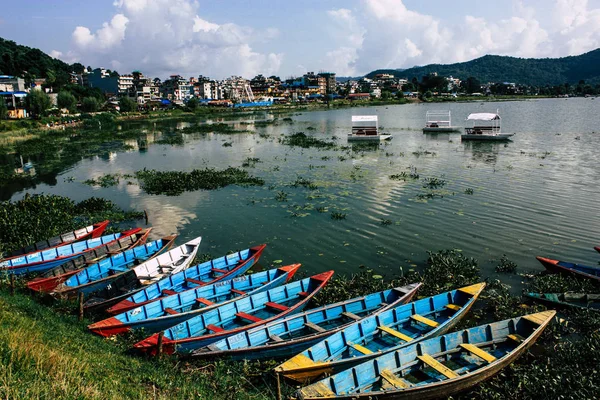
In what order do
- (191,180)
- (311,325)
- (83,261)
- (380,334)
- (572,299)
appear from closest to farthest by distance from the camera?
(380,334) < (311,325) < (572,299) < (83,261) < (191,180)

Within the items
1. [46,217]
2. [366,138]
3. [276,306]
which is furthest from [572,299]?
[366,138]

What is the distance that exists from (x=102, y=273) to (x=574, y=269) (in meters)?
18.3

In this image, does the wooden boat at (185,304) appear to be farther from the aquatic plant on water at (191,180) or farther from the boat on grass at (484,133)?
the boat on grass at (484,133)

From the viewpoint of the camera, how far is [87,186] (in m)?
34.3

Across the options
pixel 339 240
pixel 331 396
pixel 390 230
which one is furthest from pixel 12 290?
pixel 390 230

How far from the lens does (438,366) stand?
9.87 metres

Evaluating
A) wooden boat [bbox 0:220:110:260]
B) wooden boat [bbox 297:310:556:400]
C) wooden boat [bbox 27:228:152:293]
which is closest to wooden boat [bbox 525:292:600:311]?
wooden boat [bbox 297:310:556:400]

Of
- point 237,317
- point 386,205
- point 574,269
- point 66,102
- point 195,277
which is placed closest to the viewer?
point 237,317

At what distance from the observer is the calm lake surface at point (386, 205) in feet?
62.7

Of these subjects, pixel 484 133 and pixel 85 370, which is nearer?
pixel 85 370

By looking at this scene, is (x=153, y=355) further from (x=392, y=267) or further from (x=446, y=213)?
(x=446, y=213)

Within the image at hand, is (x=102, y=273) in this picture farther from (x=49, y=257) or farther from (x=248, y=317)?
(x=248, y=317)

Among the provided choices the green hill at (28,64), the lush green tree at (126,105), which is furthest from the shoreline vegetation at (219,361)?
the green hill at (28,64)

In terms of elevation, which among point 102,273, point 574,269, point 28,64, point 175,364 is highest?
point 28,64
